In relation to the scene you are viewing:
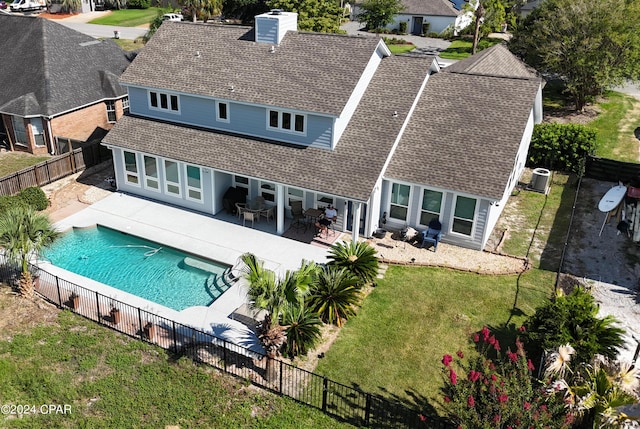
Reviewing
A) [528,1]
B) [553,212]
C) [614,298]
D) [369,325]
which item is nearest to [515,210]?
[553,212]

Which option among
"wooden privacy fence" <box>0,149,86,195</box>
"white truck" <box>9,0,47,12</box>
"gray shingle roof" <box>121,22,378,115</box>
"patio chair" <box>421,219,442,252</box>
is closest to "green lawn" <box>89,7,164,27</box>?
"white truck" <box>9,0,47,12</box>

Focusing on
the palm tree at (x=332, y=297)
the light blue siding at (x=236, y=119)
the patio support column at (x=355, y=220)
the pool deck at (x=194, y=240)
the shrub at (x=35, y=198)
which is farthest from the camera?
the shrub at (x=35, y=198)

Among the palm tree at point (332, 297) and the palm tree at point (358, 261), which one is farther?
the palm tree at point (358, 261)

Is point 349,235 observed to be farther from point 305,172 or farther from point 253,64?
point 253,64

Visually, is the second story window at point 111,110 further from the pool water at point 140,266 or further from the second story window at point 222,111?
the pool water at point 140,266

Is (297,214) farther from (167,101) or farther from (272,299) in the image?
(272,299)

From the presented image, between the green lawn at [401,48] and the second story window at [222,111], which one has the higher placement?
the second story window at [222,111]

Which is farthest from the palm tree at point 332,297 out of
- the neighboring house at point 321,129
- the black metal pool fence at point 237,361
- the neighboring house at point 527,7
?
the neighboring house at point 527,7
